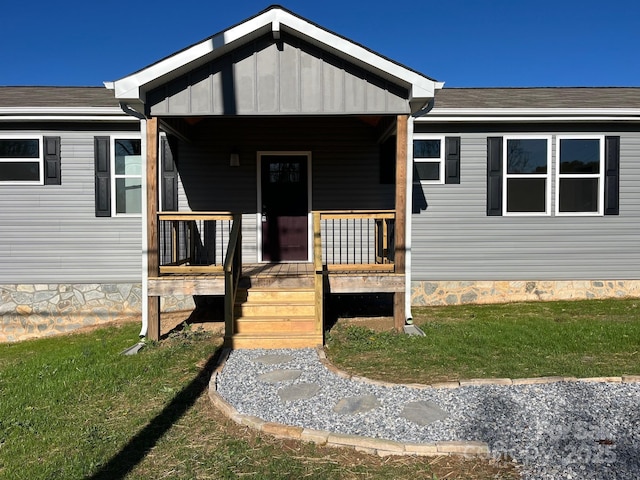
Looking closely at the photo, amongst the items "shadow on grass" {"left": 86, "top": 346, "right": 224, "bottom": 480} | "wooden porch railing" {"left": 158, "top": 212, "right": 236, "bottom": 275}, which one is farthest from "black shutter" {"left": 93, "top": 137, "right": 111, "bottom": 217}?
"shadow on grass" {"left": 86, "top": 346, "right": 224, "bottom": 480}

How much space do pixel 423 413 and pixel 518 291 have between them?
18.2 feet

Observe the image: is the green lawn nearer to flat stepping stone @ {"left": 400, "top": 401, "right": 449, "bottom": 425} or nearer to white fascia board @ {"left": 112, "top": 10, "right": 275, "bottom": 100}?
flat stepping stone @ {"left": 400, "top": 401, "right": 449, "bottom": 425}

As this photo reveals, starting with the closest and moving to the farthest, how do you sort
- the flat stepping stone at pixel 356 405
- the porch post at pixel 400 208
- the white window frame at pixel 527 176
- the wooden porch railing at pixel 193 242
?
1. the flat stepping stone at pixel 356 405
2. the porch post at pixel 400 208
3. the wooden porch railing at pixel 193 242
4. the white window frame at pixel 527 176

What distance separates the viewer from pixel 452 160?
8008 mm

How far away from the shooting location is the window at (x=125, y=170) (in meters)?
7.93

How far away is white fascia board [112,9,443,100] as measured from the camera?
18.1ft

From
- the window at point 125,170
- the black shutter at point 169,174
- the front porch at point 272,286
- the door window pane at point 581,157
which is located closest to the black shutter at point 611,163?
the door window pane at point 581,157

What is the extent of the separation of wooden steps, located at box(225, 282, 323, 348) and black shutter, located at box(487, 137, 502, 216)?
391 cm

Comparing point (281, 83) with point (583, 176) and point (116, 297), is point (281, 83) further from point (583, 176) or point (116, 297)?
point (583, 176)

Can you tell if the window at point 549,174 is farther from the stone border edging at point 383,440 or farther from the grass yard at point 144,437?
the grass yard at point 144,437

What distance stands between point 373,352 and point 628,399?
96.4 inches

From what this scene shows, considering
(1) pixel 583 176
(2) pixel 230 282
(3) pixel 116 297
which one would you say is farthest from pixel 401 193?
(3) pixel 116 297

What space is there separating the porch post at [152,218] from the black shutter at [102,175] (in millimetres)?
2496

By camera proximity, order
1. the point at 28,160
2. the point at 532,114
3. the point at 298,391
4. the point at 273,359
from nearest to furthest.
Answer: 1. the point at 298,391
2. the point at 273,359
3. the point at 532,114
4. the point at 28,160
